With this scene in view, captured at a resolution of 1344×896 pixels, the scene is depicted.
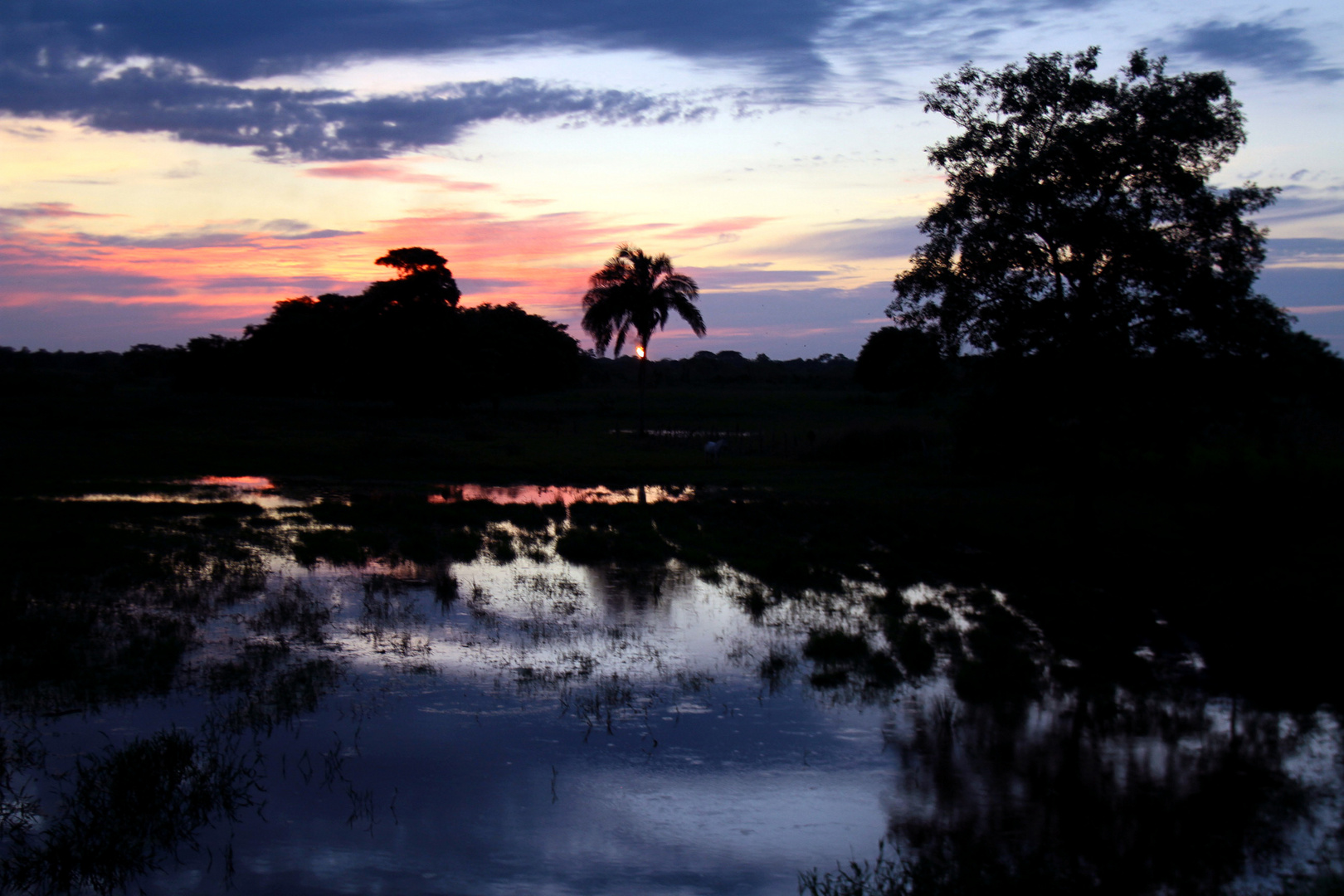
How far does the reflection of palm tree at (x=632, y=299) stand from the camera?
47.6 m

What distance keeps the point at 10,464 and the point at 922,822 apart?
32029mm

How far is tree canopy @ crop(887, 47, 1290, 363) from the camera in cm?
1658

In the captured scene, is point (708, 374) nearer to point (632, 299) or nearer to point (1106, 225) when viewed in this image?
point (632, 299)

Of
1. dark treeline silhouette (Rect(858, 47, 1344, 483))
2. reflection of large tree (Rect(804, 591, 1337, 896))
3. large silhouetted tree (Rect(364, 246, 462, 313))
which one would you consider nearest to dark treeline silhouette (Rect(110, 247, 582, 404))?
large silhouetted tree (Rect(364, 246, 462, 313))

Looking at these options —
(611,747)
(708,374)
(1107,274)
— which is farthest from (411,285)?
(708,374)

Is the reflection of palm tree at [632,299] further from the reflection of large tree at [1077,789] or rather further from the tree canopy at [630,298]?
the reflection of large tree at [1077,789]

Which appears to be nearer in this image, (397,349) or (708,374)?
(397,349)

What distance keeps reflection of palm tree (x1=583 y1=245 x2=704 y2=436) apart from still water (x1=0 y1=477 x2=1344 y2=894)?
1337 inches

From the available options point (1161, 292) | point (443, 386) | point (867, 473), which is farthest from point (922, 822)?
point (443, 386)

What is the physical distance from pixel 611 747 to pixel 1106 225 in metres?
13.4

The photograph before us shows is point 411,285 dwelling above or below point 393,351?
above

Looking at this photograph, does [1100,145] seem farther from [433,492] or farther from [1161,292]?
[433,492]

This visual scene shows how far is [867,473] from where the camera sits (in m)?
33.4

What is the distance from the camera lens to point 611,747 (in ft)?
26.4
